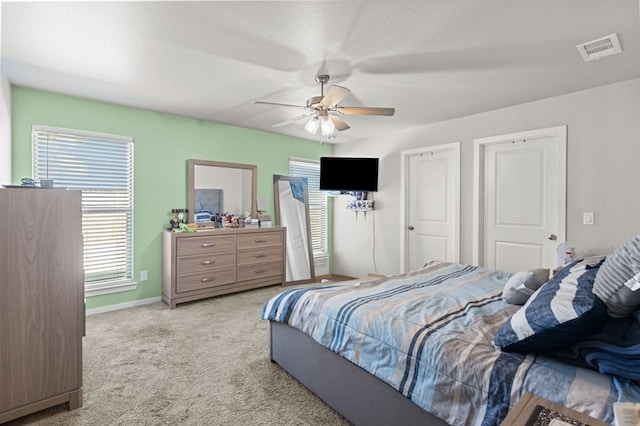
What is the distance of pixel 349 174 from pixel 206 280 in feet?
8.44

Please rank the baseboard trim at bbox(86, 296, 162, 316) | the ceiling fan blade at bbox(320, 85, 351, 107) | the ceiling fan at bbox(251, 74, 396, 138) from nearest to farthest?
the ceiling fan blade at bbox(320, 85, 351, 107)
the ceiling fan at bbox(251, 74, 396, 138)
the baseboard trim at bbox(86, 296, 162, 316)

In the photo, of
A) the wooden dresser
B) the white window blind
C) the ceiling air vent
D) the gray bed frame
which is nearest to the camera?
the gray bed frame

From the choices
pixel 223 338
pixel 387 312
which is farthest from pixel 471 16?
pixel 223 338

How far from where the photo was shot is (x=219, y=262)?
13.6ft

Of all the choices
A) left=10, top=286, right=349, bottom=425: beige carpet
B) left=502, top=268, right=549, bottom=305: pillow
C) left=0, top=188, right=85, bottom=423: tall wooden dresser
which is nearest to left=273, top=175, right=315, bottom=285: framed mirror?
left=10, top=286, right=349, bottom=425: beige carpet

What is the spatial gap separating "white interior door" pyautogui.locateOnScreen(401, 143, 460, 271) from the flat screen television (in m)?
0.50

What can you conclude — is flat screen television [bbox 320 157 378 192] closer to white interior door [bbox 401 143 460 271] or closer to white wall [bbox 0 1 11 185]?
white interior door [bbox 401 143 460 271]

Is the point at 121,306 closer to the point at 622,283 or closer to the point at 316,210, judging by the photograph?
the point at 316,210

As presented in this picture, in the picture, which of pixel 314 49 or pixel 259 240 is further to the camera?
pixel 259 240

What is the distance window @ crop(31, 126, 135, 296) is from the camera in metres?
3.36

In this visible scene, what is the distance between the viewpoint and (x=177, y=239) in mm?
3816

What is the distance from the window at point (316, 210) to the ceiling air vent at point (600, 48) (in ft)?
12.7

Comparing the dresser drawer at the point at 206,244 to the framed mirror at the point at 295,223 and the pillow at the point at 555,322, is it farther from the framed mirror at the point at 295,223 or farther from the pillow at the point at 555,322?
the pillow at the point at 555,322

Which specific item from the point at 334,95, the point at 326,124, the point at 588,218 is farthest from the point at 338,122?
the point at 588,218
